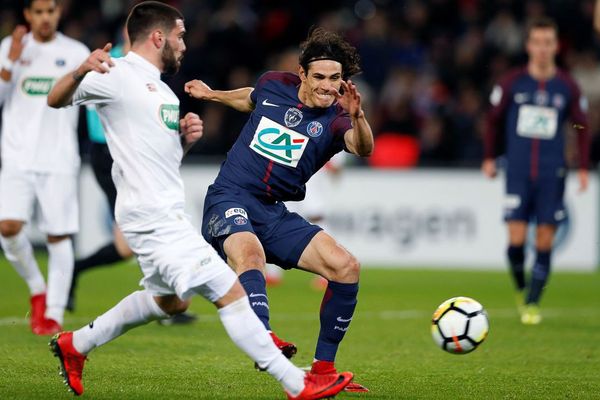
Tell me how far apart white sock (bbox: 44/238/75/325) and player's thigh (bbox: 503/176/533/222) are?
433 cm

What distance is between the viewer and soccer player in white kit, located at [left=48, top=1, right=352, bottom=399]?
5617 millimetres

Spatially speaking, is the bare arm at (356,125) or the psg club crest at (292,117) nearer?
the bare arm at (356,125)

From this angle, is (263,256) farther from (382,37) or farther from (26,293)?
(382,37)

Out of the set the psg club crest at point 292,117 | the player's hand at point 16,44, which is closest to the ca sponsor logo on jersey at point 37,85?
the player's hand at point 16,44

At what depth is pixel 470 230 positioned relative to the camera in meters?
15.8

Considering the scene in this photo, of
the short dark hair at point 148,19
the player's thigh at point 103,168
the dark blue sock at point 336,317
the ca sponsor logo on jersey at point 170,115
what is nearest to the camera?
the ca sponsor logo on jersey at point 170,115

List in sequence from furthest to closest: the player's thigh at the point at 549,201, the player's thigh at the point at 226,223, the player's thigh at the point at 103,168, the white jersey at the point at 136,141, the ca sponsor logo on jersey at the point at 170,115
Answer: the player's thigh at the point at 549,201 < the player's thigh at the point at 103,168 < the player's thigh at the point at 226,223 < the ca sponsor logo on jersey at the point at 170,115 < the white jersey at the point at 136,141

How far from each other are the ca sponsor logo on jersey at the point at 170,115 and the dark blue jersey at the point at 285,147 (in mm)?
1041

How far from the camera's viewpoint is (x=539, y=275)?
1070 cm

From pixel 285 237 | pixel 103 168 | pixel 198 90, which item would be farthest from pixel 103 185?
pixel 285 237

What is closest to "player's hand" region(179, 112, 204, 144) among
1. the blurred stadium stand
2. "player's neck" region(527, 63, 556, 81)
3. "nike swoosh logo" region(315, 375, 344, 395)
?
"nike swoosh logo" region(315, 375, 344, 395)

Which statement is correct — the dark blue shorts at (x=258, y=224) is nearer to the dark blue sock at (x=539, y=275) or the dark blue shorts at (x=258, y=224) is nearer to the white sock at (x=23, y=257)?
the white sock at (x=23, y=257)

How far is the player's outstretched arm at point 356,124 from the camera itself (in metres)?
6.20

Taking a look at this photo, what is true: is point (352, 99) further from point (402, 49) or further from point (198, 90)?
point (402, 49)
